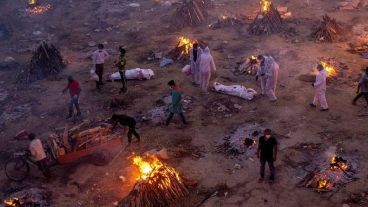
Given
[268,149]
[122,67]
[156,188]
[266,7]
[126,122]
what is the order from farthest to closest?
[266,7] → [122,67] → [126,122] → [268,149] → [156,188]

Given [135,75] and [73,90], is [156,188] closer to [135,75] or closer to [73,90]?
[73,90]

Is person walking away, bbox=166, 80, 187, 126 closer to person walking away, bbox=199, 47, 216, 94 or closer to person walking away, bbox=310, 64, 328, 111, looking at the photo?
person walking away, bbox=199, 47, 216, 94

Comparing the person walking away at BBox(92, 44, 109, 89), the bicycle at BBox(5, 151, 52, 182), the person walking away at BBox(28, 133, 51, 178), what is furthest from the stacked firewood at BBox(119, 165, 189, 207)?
the person walking away at BBox(92, 44, 109, 89)

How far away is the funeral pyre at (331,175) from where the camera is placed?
30.8 ft

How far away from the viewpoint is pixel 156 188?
9.21m

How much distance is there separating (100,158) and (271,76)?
20.7 feet

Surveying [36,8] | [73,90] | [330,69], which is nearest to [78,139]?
[73,90]

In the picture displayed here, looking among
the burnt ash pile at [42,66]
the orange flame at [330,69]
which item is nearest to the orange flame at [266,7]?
the orange flame at [330,69]

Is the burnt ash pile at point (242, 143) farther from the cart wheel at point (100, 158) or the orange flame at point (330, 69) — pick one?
the orange flame at point (330, 69)

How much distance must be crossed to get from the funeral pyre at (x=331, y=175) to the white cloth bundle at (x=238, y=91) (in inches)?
175

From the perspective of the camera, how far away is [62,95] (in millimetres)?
15164

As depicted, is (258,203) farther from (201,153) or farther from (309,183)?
(201,153)

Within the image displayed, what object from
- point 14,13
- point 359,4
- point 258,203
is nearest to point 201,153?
point 258,203

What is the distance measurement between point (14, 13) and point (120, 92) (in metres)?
13.9
